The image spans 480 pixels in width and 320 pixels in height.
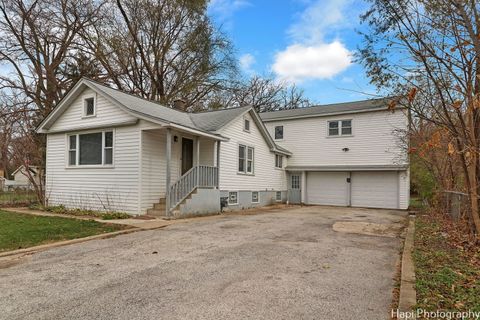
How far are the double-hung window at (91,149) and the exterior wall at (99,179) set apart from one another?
0.26 m

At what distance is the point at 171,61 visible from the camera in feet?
85.8

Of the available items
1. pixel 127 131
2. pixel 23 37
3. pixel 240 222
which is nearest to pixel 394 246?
pixel 240 222

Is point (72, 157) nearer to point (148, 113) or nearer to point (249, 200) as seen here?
point (148, 113)

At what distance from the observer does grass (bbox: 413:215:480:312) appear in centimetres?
354

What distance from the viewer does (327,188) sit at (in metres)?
19.9

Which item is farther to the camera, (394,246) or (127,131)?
(127,131)

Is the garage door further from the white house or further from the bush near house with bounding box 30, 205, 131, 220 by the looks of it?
the bush near house with bounding box 30, 205, 131, 220

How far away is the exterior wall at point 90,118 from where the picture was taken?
12320mm

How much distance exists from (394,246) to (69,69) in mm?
23006

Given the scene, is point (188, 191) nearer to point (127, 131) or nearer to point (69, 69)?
point (127, 131)

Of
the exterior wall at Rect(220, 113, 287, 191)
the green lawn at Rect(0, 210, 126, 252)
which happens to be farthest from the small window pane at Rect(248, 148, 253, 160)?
the green lawn at Rect(0, 210, 126, 252)

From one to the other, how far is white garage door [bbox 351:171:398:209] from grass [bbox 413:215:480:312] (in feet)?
35.7

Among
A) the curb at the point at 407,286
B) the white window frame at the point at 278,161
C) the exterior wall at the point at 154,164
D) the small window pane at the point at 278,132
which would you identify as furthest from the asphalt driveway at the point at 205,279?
the small window pane at the point at 278,132

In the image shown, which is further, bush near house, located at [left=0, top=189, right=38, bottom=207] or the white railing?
bush near house, located at [left=0, top=189, right=38, bottom=207]
